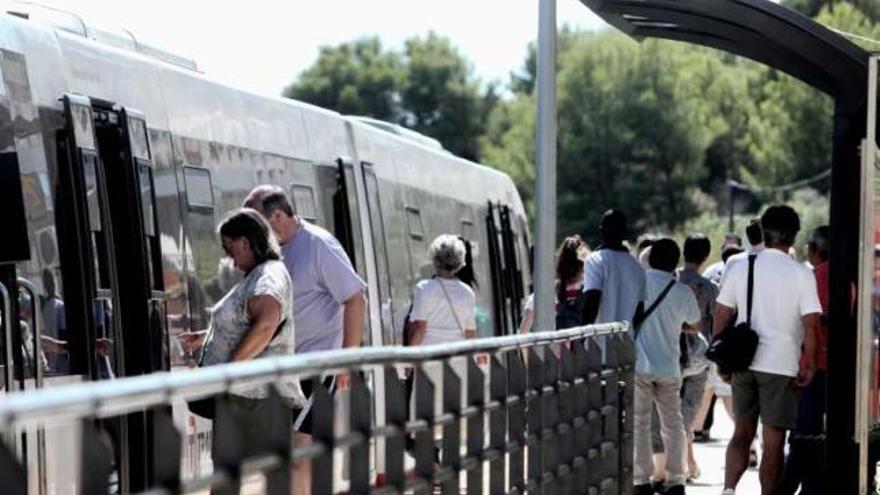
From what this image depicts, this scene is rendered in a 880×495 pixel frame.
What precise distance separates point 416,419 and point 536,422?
2108mm

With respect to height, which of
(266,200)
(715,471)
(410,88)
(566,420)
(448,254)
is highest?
(410,88)

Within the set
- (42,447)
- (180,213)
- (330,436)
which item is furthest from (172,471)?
(180,213)

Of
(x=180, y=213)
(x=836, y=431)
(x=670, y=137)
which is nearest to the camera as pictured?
(x=836, y=431)

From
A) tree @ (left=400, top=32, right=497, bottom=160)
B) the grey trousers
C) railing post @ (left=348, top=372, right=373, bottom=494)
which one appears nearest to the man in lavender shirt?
the grey trousers

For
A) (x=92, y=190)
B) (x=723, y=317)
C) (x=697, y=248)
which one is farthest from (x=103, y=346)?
(x=697, y=248)

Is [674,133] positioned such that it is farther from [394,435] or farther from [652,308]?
[394,435]

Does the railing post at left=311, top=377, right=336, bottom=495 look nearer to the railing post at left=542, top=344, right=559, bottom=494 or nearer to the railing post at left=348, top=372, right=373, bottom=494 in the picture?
the railing post at left=348, top=372, right=373, bottom=494

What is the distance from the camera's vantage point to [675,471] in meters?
13.6

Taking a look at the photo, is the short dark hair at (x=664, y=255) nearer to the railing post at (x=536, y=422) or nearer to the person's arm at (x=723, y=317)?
the person's arm at (x=723, y=317)

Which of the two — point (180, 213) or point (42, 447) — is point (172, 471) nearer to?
point (42, 447)

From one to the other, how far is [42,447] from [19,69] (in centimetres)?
184

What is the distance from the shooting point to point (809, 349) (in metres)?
11.9

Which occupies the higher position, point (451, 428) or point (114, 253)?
point (114, 253)

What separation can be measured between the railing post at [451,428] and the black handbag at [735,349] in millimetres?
5680
